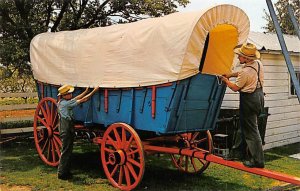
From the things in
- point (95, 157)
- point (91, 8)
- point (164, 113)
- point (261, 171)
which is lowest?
point (95, 157)

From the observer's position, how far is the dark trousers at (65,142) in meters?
7.88

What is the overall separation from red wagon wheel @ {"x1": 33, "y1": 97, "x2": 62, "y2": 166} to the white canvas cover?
58cm

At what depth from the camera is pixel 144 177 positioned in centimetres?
838

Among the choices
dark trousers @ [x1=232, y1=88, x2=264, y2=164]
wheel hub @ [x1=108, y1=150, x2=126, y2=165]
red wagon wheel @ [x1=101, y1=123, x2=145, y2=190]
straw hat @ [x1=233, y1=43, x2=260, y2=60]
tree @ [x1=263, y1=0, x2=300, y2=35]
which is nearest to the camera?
dark trousers @ [x1=232, y1=88, x2=264, y2=164]

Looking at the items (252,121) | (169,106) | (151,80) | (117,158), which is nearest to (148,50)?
(151,80)

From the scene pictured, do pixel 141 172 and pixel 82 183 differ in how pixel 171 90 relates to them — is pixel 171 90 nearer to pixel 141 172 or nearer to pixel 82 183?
pixel 141 172

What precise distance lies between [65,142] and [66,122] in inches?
16.7

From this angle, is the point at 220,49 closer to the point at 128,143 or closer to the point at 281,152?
the point at 128,143

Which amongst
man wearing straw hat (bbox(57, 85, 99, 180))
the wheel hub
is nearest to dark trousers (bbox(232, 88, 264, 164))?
the wheel hub

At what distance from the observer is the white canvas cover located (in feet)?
21.2

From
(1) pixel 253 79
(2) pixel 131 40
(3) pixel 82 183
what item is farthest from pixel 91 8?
(1) pixel 253 79

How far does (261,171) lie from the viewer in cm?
574

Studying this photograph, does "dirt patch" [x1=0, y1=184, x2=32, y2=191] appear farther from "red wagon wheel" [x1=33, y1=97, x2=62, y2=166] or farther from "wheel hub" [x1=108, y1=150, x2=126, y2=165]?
"wheel hub" [x1=108, y1=150, x2=126, y2=165]

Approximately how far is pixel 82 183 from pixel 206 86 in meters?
3.15
